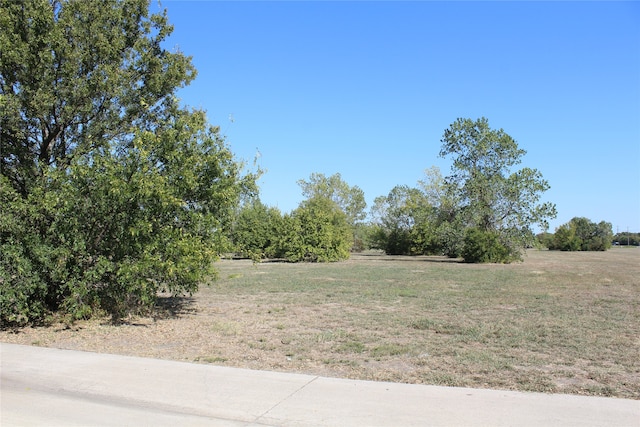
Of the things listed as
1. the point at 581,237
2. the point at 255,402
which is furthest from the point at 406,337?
the point at 581,237

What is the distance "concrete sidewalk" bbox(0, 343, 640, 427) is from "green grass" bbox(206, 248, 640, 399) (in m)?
0.73

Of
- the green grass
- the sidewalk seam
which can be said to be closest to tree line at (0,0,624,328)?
the green grass

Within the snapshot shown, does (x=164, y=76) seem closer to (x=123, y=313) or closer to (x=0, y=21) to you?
(x=0, y=21)

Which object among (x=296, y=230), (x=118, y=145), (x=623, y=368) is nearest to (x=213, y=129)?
(x=118, y=145)

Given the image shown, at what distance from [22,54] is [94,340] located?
5.60m

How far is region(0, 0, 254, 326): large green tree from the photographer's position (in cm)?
873

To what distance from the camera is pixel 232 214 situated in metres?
10.8

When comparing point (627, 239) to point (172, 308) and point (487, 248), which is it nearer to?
point (487, 248)

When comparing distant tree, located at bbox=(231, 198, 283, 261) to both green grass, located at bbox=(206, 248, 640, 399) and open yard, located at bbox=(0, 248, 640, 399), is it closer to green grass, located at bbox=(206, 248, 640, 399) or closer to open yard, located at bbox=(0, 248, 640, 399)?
green grass, located at bbox=(206, 248, 640, 399)

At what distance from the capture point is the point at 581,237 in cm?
8012

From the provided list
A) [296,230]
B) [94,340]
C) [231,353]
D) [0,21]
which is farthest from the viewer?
[296,230]

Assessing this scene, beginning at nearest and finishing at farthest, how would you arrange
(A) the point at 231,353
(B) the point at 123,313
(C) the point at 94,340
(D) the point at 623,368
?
(D) the point at 623,368 < (A) the point at 231,353 < (C) the point at 94,340 < (B) the point at 123,313

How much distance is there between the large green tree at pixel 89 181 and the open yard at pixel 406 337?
91 centimetres

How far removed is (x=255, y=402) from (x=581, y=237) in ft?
285
